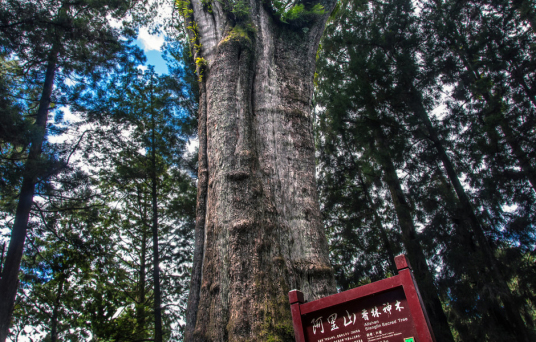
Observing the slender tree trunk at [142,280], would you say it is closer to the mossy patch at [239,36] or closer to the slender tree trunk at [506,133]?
the mossy patch at [239,36]

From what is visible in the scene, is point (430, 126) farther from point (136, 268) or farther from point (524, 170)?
point (136, 268)

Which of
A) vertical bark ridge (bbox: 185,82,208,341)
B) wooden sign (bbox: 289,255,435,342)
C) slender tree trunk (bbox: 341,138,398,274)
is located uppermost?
slender tree trunk (bbox: 341,138,398,274)

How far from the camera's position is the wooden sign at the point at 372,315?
1.47 meters

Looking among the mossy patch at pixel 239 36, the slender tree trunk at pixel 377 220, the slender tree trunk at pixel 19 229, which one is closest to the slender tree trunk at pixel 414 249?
the slender tree trunk at pixel 377 220

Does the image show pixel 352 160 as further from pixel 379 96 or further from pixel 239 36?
pixel 239 36

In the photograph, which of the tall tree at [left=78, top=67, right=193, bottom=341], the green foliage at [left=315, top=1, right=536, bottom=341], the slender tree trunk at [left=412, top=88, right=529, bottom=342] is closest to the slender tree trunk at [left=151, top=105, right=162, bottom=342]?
the tall tree at [left=78, top=67, right=193, bottom=341]

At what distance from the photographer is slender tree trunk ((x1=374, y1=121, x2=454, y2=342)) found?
6.39 meters

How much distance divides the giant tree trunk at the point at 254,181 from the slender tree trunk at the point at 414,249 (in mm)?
4916

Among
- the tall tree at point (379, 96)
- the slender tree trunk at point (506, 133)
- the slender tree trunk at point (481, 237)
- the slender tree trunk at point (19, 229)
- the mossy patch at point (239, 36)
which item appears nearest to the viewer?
the mossy patch at point (239, 36)

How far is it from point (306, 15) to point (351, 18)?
687 cm

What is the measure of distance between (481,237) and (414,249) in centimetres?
129

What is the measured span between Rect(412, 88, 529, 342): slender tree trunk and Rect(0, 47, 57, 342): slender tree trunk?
853cm

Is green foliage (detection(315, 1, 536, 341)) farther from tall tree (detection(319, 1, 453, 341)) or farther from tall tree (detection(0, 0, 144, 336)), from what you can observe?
tall tree (detection(0, 0, 144, 336))

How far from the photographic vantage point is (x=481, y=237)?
6199 millimetres
